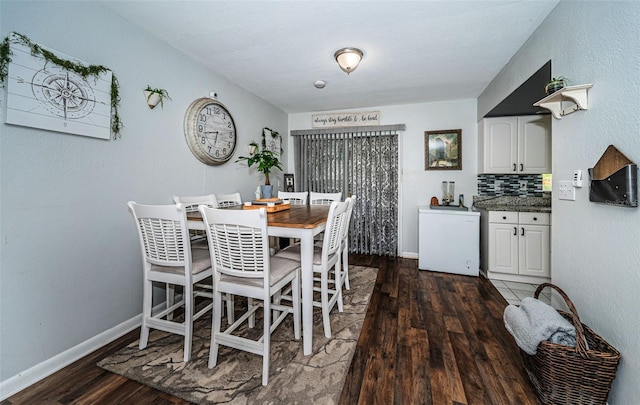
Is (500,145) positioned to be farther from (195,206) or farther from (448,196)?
(195,206)

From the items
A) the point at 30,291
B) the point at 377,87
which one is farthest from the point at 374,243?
the point at 30,291

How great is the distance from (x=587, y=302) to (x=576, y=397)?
50cm

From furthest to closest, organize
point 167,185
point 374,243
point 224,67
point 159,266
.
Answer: point 374,243, point 224,67, point 167,185, point 159,266

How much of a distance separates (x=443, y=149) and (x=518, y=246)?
164cm

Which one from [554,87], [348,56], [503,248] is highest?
[348,56]

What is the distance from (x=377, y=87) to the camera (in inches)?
129

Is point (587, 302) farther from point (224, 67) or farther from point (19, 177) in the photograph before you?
point (224, 67)

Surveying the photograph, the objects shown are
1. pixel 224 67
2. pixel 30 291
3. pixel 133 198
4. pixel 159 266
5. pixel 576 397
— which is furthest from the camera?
pixel 224 67

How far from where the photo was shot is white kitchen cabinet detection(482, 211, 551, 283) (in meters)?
2.91

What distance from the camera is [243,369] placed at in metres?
1.59

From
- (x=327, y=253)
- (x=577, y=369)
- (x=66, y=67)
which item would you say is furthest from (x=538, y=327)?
(x=66, y=67)

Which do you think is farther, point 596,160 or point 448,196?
point 448,196

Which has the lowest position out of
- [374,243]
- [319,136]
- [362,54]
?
[374,243]

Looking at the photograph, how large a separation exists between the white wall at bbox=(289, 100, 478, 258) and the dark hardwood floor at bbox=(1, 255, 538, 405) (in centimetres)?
172
